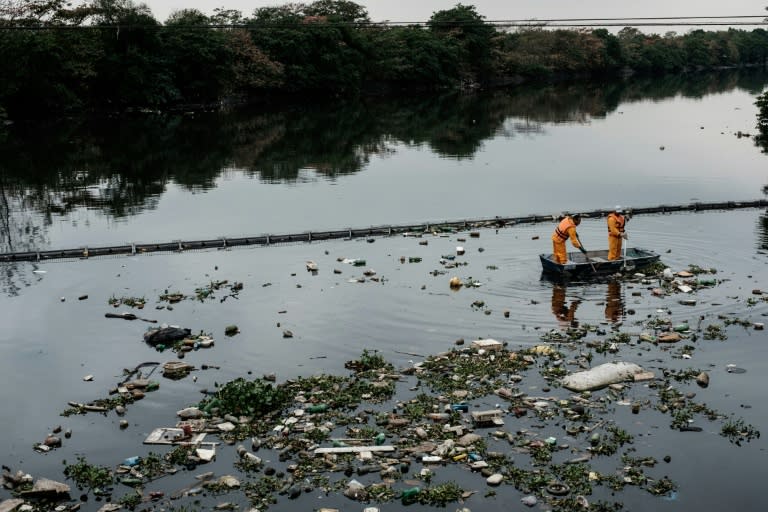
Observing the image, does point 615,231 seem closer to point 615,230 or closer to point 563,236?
point 615,230

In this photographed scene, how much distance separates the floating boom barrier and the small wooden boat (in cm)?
585

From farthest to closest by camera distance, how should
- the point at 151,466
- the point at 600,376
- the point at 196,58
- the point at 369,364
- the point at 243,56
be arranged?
the point at 243,56, the point at 196,58, the point at 369,364, the point at 600,376, the point at 151,466

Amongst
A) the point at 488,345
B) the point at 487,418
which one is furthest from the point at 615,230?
the point at 487,418

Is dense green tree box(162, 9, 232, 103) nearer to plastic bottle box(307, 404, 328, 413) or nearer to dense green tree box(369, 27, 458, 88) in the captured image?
dense green tree box(369, 27, 458, 88)

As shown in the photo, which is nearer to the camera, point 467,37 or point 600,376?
point 600,376

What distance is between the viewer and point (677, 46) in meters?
150

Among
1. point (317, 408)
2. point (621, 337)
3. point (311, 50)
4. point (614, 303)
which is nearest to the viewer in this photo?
point (317, 408)

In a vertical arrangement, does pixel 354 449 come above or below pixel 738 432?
above

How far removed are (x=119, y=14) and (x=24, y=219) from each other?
1719 inches

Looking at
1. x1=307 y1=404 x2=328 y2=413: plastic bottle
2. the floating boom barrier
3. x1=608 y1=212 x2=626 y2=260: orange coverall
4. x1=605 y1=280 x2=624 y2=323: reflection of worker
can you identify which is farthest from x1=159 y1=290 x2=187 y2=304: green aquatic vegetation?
x1=608 y1=212 x2=626 y2=260: orange coverall

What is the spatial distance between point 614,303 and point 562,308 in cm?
129

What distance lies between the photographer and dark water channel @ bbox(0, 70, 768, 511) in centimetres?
1293

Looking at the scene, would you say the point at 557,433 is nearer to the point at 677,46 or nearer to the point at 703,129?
the point at 703,129

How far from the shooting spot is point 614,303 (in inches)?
776
